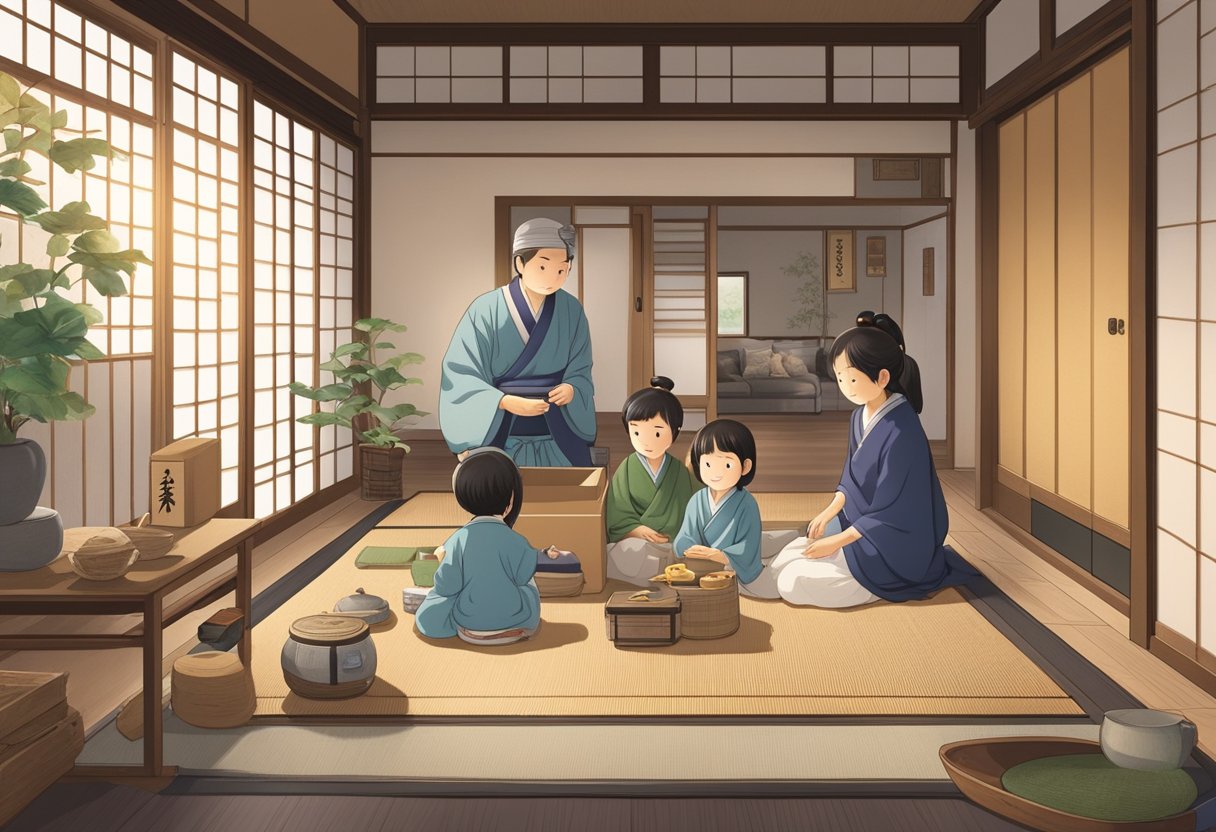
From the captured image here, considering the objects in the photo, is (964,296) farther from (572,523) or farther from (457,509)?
(572,523)

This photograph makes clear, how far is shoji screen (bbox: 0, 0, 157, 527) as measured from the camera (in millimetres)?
3256

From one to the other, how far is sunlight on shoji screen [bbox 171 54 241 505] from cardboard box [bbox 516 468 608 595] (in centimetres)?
150

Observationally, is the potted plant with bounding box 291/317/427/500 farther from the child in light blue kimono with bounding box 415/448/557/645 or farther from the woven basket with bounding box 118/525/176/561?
the woven basket with bounding box 118/525/176/561

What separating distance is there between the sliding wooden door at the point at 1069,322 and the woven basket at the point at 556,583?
1942 millimetres

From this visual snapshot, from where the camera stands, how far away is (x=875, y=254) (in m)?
12.4

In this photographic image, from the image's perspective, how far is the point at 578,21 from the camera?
6766 millimetres

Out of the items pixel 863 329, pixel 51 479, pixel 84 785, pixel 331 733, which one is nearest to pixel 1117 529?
pixel 863 329

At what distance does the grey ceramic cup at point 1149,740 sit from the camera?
214cm

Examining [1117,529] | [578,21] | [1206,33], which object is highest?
[578,21]

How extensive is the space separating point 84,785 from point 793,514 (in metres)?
3.94

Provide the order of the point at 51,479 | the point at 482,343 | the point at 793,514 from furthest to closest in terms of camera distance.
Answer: the point at 793,514 < the point at 482,343 < the point at 51,479

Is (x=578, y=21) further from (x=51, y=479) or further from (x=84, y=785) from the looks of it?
(x=84, y=785)

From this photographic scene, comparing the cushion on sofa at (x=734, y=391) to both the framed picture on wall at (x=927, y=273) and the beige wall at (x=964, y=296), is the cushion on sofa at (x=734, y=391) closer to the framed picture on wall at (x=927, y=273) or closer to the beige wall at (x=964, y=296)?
the framed picture on wall at (x=927, y=273)

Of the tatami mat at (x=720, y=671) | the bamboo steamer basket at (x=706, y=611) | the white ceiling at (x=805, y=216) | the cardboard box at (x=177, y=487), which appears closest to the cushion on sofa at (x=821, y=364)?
the white ceiling at (x=805, y=216)
